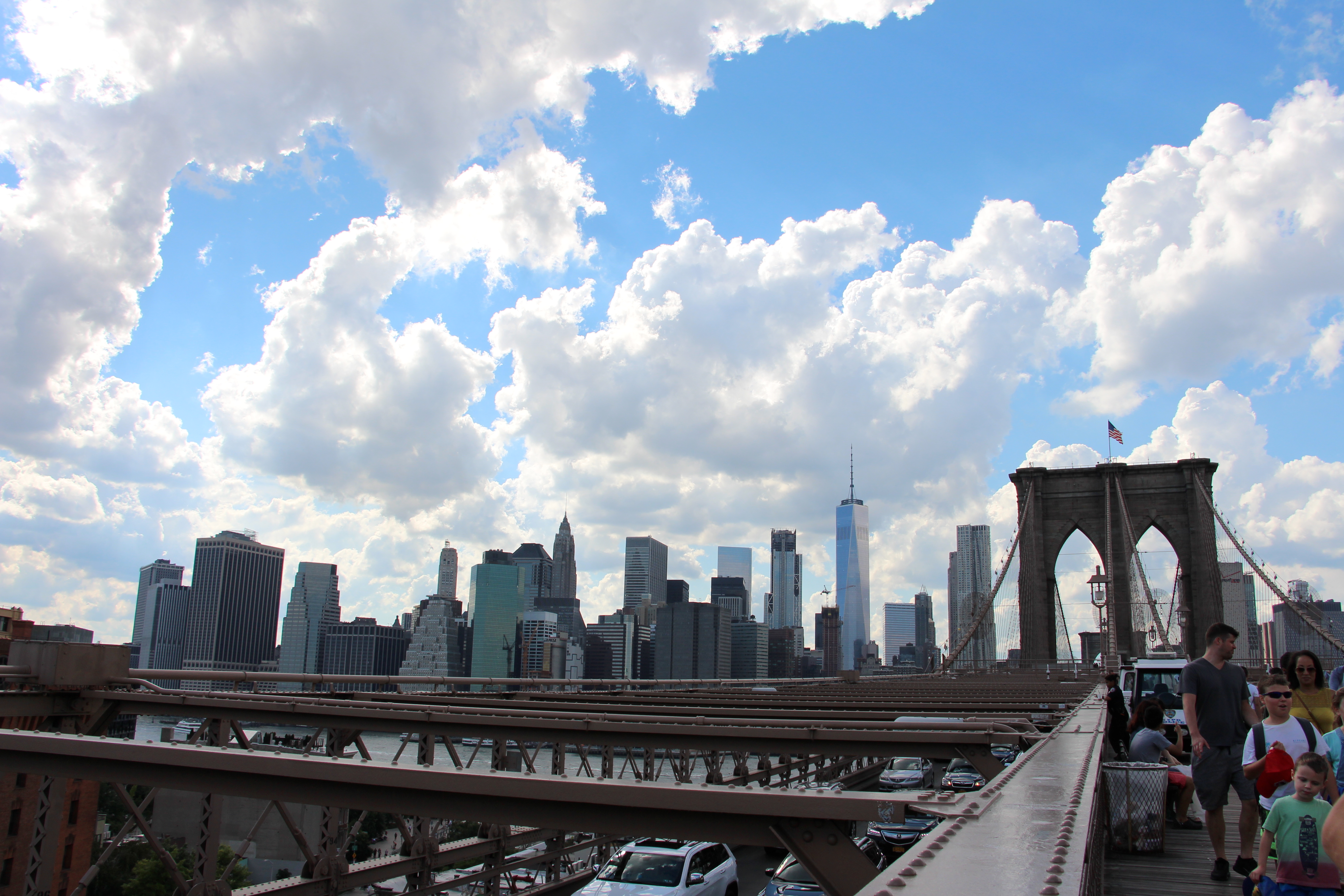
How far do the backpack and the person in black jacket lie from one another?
180 inches

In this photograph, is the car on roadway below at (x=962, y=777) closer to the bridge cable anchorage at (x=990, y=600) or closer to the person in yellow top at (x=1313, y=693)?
the person in yellow top at (x=1313, y=693)

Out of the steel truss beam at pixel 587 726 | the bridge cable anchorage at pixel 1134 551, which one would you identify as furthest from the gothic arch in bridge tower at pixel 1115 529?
the steel truss beam at pixel 587 726

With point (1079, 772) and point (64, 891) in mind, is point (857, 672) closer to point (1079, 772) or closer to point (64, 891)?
point (64, 891)

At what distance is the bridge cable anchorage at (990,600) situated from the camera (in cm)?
6519

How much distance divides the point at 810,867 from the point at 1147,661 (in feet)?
70.6

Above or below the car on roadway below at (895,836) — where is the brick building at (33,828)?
below

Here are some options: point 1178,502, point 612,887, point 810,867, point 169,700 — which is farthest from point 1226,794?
point 1178,502

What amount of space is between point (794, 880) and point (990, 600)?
2545 inches

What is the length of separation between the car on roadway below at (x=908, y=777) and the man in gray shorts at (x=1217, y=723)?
16228 millimetres

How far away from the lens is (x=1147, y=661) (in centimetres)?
2258

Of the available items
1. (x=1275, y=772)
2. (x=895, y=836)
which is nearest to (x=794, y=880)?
Answer: (x=895, y=836)

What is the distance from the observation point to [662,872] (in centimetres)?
1357

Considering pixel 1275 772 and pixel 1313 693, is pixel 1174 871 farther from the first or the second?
pixel 1313 693

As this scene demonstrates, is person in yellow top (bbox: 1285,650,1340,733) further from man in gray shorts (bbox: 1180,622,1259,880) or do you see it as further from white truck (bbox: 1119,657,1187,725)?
white truck (bbox: 1119,657,1187,725)
